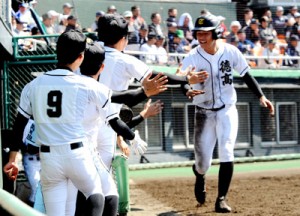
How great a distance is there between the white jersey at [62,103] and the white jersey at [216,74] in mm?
2829

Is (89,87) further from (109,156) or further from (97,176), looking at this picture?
(109,156)

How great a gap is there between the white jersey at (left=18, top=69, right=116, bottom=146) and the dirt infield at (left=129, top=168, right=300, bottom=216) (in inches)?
105

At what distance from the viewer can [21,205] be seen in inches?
88.0

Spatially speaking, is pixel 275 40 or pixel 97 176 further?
pixel 275 40

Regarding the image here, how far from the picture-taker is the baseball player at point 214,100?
742cm

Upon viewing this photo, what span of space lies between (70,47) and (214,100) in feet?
9.78

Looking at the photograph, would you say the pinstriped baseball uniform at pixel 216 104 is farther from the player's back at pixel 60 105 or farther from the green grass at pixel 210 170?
the green grass at pixel 210 170

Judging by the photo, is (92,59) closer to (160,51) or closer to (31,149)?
(31,149)

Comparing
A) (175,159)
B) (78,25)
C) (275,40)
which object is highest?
(78,25)

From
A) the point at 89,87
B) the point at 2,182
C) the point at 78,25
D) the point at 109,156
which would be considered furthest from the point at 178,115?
the point at 89,87

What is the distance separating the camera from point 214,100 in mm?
7492

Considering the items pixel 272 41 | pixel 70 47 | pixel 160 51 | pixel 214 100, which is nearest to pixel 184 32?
pixel 160 51

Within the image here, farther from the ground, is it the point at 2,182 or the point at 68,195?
the point at 68,195

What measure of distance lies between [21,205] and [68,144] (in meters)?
2.45
